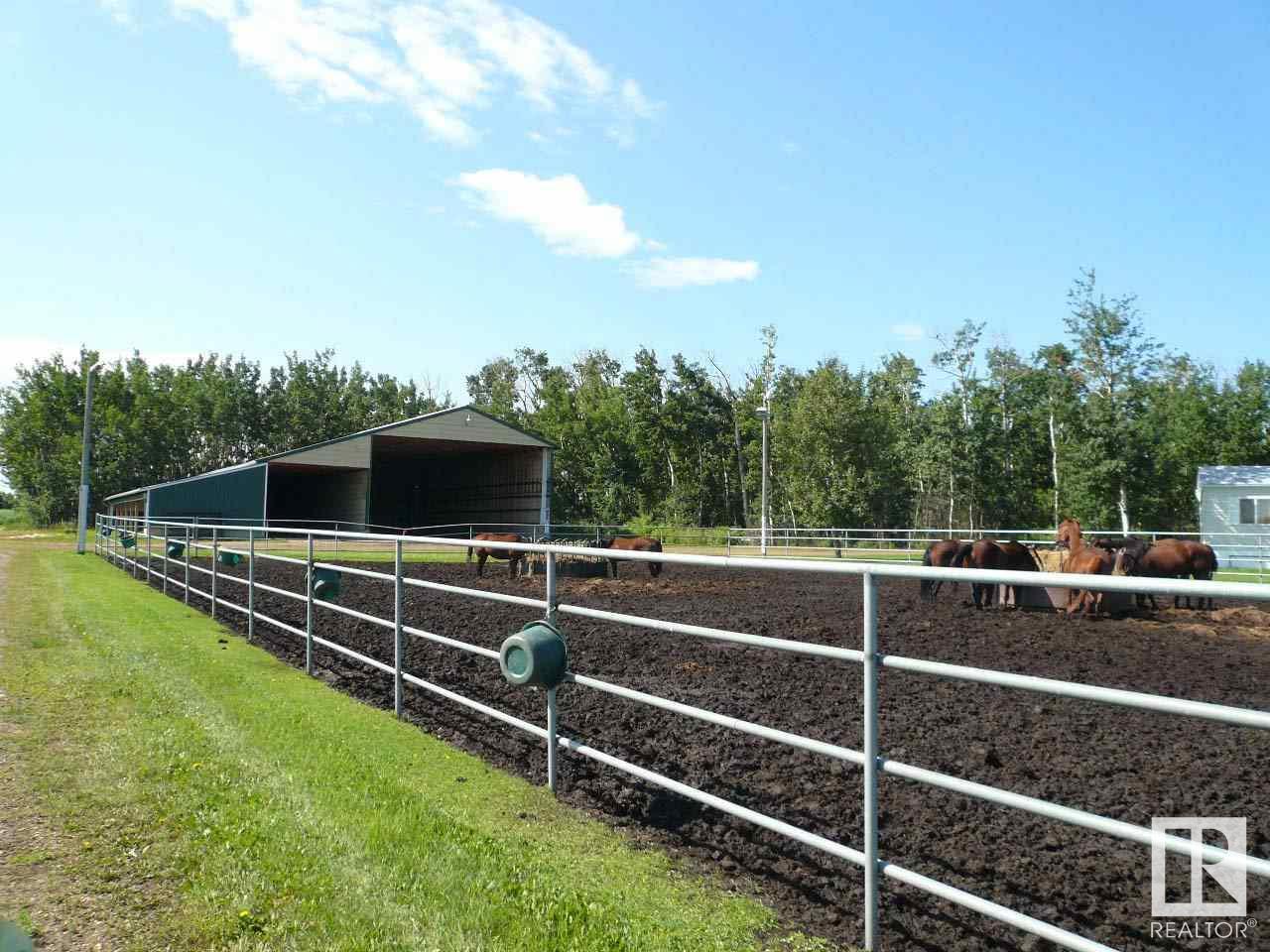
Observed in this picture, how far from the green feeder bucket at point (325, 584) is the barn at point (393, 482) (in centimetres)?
2518

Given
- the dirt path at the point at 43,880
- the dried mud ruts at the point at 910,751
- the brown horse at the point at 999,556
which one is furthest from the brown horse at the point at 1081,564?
the dirt path at the point at 43,880

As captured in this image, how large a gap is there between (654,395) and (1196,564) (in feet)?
130

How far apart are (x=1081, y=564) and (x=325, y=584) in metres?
11.3

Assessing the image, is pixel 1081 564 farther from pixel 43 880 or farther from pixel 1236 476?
pixel 1236 476

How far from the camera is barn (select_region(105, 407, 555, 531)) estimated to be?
34.9 meters

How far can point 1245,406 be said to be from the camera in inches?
1773

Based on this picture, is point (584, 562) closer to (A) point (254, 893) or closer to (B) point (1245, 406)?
(A) point (254, 893)

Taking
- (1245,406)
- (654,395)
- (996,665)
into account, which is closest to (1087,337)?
(1245,406)

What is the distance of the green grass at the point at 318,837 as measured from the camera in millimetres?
3129

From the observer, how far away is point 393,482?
5181 cm

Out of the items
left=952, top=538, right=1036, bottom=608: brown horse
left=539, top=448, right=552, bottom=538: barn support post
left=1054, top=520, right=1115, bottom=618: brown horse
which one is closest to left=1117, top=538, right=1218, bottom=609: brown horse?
left=1054, top=520, right=1115, bottom=618: brown horse

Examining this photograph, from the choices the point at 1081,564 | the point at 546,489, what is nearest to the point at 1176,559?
the point at 1081,564

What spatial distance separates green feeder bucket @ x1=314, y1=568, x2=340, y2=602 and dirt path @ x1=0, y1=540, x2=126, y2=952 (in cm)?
337

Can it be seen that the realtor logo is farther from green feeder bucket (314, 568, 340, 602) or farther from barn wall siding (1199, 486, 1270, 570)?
barn wall siding (1199, 486, 1270, 570)
